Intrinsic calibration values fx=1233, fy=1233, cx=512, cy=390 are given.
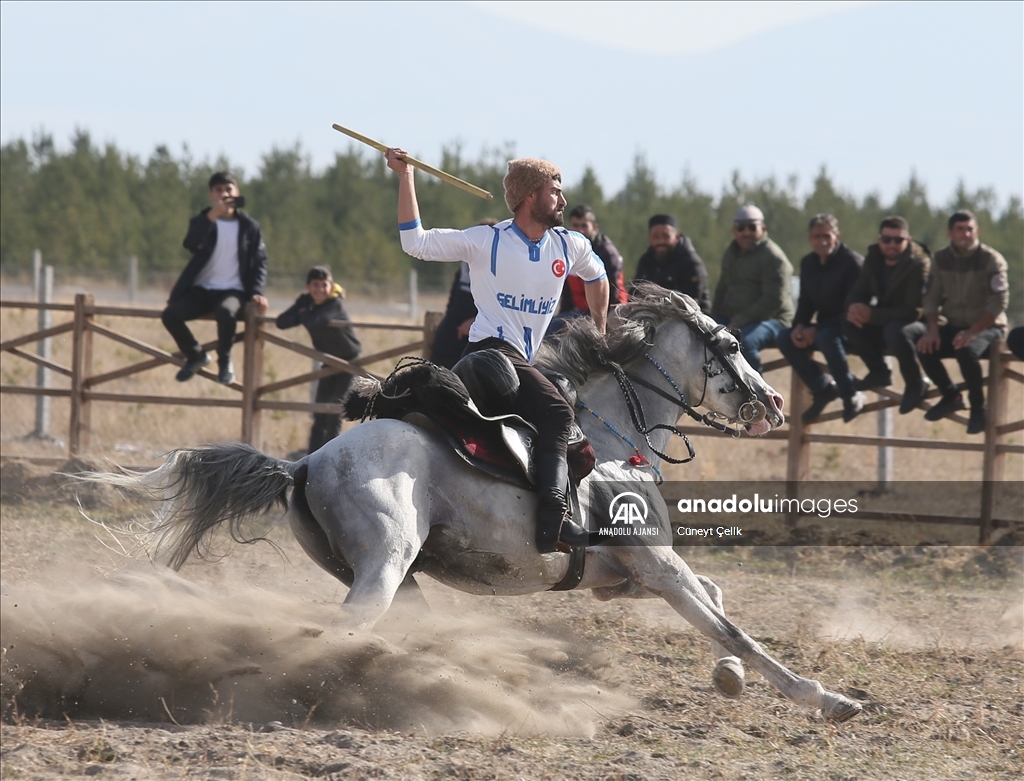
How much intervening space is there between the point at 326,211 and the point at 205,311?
4561cm

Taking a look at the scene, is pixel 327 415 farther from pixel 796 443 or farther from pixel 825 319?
pixel 825 319

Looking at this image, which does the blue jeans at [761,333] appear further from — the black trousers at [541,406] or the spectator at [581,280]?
the black trousers at [541,406]

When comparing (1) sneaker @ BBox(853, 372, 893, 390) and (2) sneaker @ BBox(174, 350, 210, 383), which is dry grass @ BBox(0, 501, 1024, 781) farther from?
(2) sneaker @ BBox(174, 350, 210, 383)

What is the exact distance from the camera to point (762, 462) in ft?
45.5

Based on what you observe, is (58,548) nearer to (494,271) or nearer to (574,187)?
(494,271)

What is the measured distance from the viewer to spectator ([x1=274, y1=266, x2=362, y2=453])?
11617 mm

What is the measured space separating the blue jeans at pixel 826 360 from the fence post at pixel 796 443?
219 mm

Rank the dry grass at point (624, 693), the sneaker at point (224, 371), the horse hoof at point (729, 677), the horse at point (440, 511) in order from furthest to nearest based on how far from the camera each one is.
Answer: the sneaker at point (224, 371) < the horse hoof at point (729, 677) < the horse at point (440, 511) < the dry grass at point (624, 693)

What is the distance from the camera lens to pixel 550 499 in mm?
5113

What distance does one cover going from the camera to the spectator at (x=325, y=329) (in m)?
11.6

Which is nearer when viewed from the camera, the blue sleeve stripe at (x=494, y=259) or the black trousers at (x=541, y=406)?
the black trousers at (x=541, y=406)

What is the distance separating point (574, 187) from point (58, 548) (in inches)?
1963

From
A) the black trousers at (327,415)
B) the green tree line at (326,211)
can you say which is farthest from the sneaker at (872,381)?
the green tree line at (326,211)

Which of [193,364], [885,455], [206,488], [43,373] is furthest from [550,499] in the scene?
[43,373]
